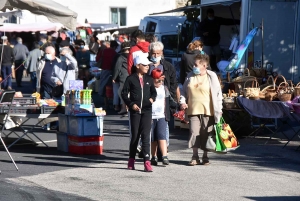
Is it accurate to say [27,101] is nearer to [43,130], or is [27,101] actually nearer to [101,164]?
[101,164]

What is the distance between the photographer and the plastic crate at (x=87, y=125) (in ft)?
40.0

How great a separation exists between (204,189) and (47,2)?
602cm

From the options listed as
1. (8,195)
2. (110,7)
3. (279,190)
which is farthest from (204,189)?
(110,7)

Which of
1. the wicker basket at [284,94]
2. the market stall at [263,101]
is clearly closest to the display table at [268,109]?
the market stall at [263,101]

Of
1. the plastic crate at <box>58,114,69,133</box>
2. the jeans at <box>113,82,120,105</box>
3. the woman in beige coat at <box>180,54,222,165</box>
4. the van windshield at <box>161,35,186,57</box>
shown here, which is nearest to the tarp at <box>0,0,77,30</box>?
the plastic crate at <box>58,114,69,133</box>

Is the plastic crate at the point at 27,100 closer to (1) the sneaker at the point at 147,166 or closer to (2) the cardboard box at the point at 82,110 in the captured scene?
(2) the cardboard box at the point at 82,110

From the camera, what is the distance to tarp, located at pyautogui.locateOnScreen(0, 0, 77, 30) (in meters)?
13.5

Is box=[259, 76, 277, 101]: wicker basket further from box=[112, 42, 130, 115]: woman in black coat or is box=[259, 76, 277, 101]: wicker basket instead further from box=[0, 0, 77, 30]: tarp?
box=[0, 0, 77, 30]: tarp

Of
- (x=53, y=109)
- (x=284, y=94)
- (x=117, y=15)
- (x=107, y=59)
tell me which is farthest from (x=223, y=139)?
(x=117, y=15)

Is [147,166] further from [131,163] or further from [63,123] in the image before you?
[63,123]

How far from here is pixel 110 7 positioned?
49812 mm

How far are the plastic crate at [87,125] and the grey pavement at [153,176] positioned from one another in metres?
0.40

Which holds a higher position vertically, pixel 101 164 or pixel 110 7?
pixel 110 7

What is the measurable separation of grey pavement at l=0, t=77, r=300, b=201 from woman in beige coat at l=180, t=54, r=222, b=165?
51cm
